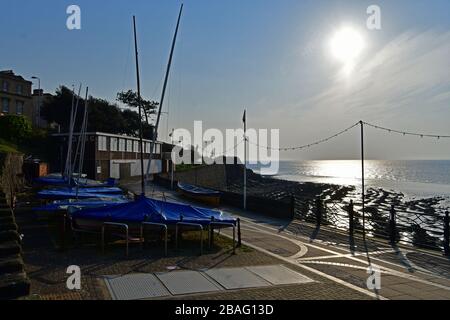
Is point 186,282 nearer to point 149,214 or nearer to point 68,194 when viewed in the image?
point 149,214

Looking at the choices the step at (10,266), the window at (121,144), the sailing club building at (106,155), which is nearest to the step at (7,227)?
the step at (10,266)

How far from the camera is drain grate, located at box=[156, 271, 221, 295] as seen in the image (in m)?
7.62

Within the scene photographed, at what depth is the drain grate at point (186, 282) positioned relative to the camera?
762 cm

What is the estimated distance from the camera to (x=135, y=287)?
25.2 ft

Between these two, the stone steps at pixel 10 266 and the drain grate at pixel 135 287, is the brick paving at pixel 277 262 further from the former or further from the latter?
the stone steps at pixel 10 266

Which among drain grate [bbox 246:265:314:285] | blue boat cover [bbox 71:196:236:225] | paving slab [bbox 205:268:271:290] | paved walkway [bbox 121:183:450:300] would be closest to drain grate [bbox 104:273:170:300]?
paving slab [bbox 205:268:271:290]

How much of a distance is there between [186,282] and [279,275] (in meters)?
2.28

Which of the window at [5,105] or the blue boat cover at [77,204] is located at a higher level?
the window at [5,105]

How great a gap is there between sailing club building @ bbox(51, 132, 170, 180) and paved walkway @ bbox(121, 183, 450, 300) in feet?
92.6

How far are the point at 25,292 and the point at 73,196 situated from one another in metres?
13.6

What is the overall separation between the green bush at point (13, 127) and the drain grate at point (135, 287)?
42.1 metres

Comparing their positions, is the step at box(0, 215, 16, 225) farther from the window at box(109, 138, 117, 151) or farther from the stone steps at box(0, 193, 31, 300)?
the window at box(109, 138, 117, 151)
